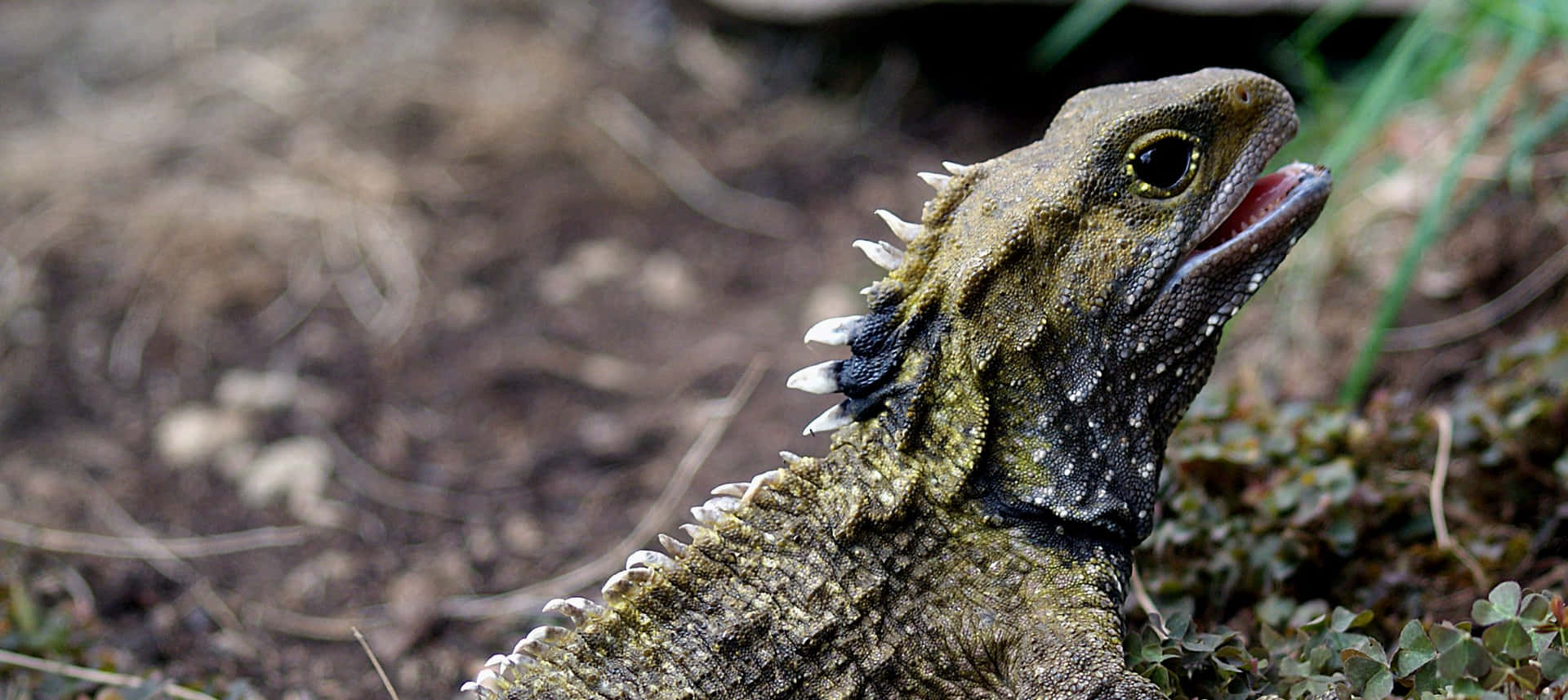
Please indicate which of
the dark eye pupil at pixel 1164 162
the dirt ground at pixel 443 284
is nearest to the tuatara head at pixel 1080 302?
the dark eye pupil at pixel 1164 162

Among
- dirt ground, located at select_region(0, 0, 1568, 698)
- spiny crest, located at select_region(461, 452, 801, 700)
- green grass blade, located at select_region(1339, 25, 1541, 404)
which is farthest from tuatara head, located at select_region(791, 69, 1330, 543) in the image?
green grass blade, located at select_region(1339, 25, 1541, 404)

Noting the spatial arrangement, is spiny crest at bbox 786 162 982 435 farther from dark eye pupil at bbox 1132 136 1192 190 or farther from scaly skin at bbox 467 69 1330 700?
dark eye pupil at bbox 1132 136 1192 190

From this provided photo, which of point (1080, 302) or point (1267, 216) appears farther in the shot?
point (1267, 216)

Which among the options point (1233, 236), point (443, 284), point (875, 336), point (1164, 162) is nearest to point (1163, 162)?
point (1164, 162)

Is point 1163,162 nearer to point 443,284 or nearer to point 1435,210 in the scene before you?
point 1435,210

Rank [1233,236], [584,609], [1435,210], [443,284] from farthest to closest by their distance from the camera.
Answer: [443,284] < [1435,210] < [1233,236] < [584,609]

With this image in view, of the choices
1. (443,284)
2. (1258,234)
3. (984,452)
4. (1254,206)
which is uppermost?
(443,284)

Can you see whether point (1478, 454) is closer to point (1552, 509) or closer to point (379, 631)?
point (1552, 509)
